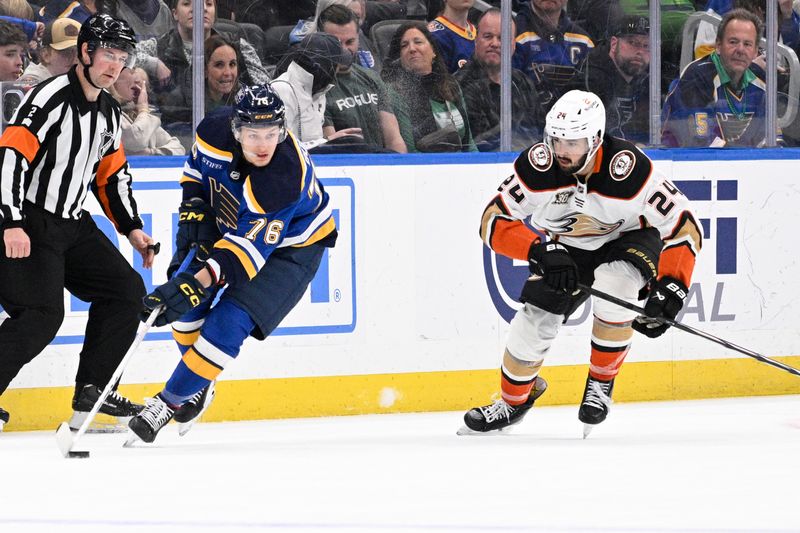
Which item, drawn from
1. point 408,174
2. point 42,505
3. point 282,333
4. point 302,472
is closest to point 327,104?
point 408,174

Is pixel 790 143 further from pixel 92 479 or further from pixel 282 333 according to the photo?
pixel 92 479

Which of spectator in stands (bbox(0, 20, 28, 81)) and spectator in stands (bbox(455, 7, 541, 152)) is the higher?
spectator in stands (bbox(0, 20, 28, 81))

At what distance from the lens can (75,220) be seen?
14.3 feet

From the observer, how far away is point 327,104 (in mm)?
5316

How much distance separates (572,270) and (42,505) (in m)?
1.72

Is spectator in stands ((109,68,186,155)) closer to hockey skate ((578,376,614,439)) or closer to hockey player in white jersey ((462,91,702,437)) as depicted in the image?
hockey player in white jersey ((462,91,702,437))

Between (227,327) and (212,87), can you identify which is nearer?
(227,327)

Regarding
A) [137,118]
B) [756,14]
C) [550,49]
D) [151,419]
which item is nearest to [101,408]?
→ [151,419]

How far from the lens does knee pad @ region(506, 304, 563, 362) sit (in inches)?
176

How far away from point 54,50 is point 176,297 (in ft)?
4.39

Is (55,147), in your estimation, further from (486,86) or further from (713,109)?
(713,109)

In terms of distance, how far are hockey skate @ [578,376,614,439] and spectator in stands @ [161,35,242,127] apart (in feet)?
5.53

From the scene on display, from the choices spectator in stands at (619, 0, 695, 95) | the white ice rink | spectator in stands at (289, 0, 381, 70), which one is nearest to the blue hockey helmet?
the white ice rink

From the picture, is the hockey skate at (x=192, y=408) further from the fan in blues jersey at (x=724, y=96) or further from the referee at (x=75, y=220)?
the fan in blues jersey at (x=724, y=96)
